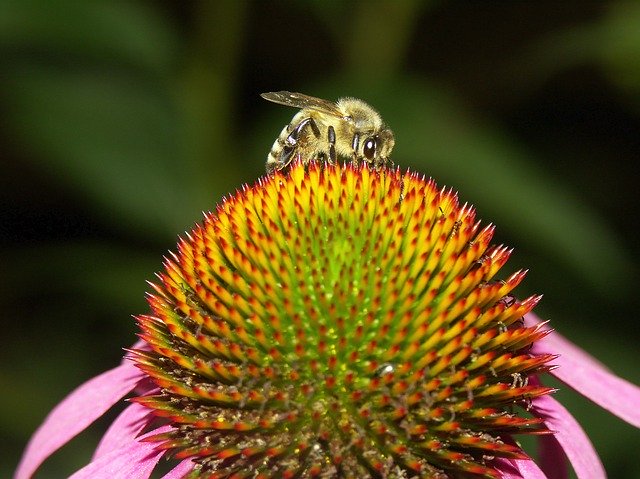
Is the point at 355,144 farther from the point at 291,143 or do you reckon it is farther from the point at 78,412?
the point at 78,412

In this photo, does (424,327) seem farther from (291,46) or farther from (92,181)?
(291,46)

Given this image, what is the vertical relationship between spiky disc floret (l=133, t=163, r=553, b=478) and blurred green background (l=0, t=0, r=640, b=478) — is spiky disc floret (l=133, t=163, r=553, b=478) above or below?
below

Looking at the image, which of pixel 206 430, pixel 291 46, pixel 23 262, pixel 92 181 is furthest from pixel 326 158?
pixel 291 46

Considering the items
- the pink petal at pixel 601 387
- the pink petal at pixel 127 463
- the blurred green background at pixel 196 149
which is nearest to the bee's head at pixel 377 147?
the pink petal at pixel 601 387

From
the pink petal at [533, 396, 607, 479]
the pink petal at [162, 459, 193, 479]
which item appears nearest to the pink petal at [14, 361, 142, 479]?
the pink petal at [162, 459, 193, 479]

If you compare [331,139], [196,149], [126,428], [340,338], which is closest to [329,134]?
[331,139]

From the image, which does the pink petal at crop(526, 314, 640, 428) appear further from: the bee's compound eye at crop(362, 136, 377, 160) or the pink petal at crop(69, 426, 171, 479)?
the pink petal at crop(69, 426, 171, 479)
